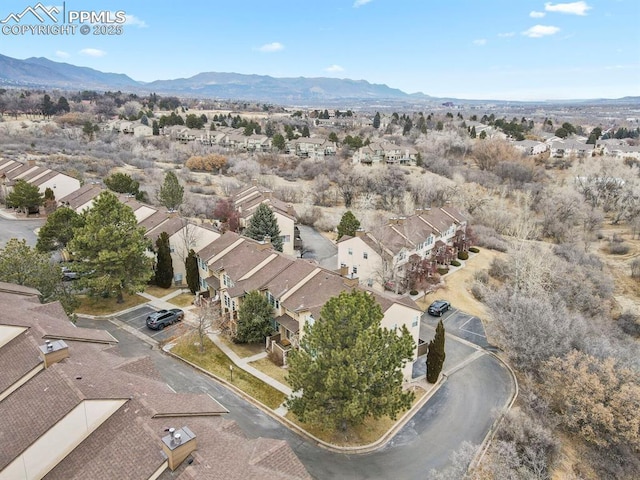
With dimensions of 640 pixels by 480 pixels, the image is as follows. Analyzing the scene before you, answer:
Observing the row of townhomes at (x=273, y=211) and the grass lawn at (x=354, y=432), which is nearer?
the grass lawn at (x=354, y=432)

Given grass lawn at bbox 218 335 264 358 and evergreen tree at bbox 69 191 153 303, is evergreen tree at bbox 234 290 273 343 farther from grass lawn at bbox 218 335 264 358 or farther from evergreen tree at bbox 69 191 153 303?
evergreen tree at bbox 69 191 153 303

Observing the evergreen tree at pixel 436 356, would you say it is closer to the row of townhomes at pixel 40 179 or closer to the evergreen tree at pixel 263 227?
the evergreen tree at pixel 263 227

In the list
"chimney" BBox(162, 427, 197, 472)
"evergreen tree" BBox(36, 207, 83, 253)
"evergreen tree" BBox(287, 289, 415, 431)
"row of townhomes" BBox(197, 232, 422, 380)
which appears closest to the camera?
"chimney" BBox(162, 427, 197, 472)

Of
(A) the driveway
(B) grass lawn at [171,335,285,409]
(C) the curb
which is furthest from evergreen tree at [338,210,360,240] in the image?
(C) the curb

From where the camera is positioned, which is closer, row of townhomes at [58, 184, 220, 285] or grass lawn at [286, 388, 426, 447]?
grass lawn at [286, 388, 426, 447]

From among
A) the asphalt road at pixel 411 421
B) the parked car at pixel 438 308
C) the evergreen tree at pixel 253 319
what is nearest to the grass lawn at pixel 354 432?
the asphalt road at pixel 411 421

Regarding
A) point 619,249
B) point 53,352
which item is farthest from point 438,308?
point 619,249

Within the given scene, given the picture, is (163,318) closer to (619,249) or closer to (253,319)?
(253,319)
